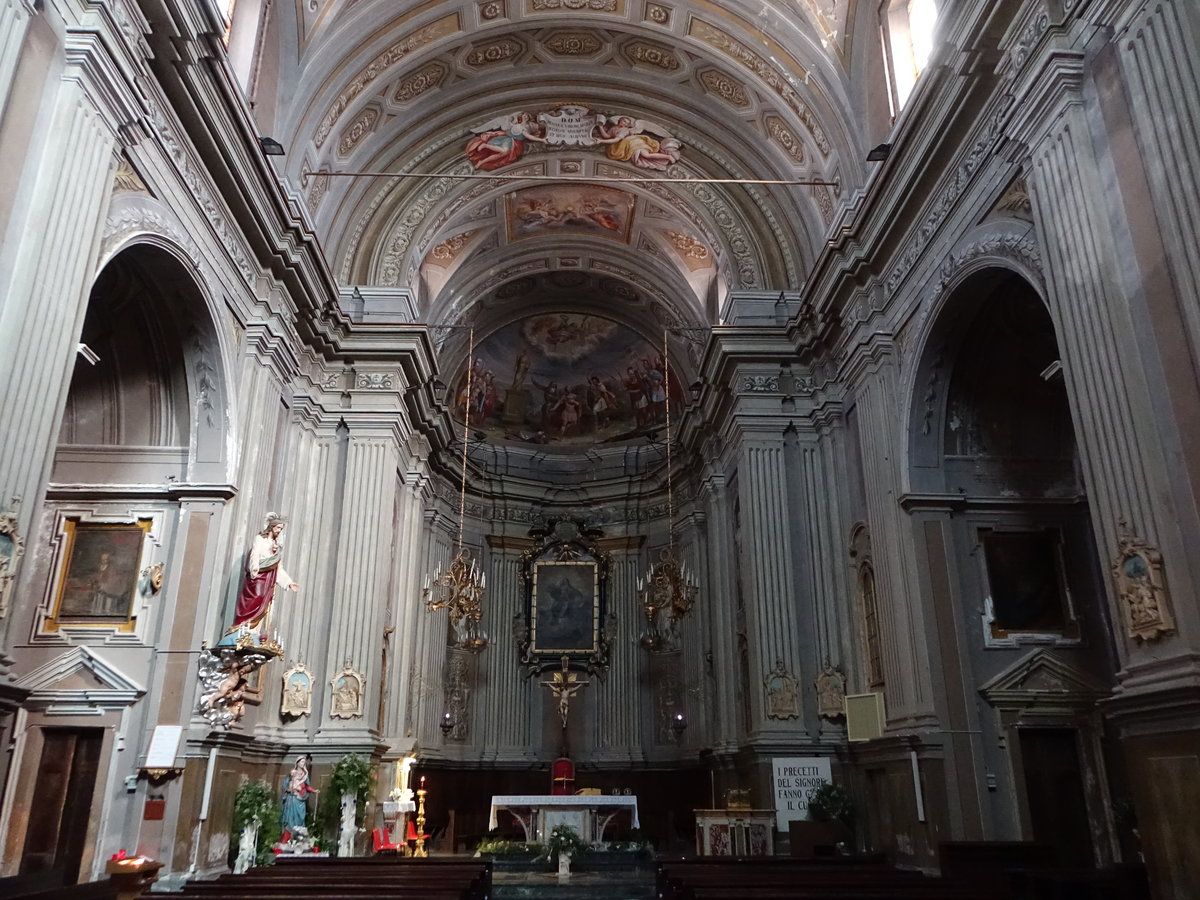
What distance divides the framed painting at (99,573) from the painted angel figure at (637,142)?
10.8m

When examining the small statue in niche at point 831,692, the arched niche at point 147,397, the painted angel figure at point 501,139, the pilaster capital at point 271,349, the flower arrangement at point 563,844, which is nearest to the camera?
the arched niche at point 147,397

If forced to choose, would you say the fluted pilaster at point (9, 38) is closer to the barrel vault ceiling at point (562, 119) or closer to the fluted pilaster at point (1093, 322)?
the barrel vault ceiling at point (562, 119)

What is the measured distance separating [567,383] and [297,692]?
13.0 metres

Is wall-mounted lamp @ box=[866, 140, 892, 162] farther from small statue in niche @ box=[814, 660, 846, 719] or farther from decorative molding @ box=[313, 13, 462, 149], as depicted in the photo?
small statue in niche @ box=[814, 660, 846, 719]

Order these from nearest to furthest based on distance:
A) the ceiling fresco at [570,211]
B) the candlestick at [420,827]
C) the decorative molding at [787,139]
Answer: the candlestick at [420,827]
the decorative molding at [787,139]
the ceiling fresco at [570,211]

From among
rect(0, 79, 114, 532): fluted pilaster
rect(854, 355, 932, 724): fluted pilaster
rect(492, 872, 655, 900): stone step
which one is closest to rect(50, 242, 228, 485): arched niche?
rect(0, 79, 114, 532): fluted pilaster

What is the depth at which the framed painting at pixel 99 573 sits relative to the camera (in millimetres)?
10344

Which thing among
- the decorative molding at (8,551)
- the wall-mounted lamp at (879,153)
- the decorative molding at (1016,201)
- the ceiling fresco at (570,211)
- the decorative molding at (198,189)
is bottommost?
the decorative molding at (8,551)

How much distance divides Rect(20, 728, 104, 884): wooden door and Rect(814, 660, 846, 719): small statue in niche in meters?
9.61

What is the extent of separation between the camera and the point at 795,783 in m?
13.3

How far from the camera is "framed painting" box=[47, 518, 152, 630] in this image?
10.3 m

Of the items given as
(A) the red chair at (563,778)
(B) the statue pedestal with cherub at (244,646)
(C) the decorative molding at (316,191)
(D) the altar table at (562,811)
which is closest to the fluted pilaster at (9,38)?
(B) the statue pedestal with cherub at (244,646)

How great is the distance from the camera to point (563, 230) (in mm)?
20656

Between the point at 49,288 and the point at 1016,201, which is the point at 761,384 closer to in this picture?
the point at 1016,201
